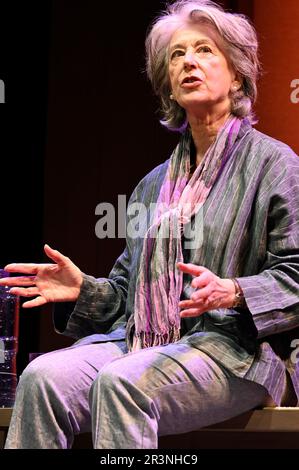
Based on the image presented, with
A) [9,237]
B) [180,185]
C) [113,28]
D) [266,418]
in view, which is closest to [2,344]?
[9,237]

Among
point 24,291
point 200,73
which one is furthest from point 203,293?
point 200,73

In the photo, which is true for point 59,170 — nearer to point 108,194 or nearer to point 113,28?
point 108,194

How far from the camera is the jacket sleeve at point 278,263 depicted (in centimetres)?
185

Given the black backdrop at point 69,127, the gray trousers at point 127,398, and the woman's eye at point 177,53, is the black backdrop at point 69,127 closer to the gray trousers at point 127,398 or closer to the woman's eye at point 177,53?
the woman's eye at point 177,53

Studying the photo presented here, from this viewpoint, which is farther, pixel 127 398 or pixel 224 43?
pixel 224 43

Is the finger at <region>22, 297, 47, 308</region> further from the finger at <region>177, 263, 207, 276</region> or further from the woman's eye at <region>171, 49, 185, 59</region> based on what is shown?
the woman's eye at <region>171, 49, 185, 59</region>

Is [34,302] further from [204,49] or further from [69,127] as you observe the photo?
[69,127]

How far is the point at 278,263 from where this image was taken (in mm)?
1930

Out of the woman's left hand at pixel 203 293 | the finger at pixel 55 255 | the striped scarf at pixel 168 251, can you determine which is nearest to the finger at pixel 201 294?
the woman's left hand at pixel 203 293

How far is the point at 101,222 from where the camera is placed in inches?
112

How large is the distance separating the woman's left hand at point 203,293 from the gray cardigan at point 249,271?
8 cm

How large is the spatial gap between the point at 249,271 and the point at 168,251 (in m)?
0.19

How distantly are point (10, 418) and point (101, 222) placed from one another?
1025 millimetres

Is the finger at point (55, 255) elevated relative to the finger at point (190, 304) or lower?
elevated
